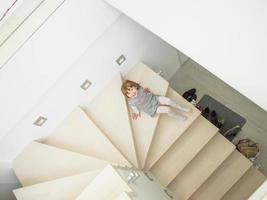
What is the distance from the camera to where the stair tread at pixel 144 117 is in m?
5.08

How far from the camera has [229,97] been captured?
19.6ft

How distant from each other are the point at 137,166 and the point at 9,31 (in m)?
2.29

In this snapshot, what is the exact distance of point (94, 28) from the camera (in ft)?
15.6

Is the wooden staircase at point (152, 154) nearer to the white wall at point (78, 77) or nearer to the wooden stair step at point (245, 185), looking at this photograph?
the wooden stair step at point (245, 185)

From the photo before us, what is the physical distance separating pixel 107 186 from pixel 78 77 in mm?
1762

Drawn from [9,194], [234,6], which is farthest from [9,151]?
[234,6]

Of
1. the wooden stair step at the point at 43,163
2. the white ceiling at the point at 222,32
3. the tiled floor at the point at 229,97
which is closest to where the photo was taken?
the white ceiling at the point at 222,32

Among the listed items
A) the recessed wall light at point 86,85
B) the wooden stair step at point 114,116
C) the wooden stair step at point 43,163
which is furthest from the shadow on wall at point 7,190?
the recessed wall light at point 86,85

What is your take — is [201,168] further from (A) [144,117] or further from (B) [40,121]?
(B) [40,121]

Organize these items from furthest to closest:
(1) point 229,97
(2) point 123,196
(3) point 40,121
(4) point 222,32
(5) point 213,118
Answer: (1) point 229,97 → (5) point 213,118 → (3) point 40,121 → (2) point 123,196 → (4) point 222,32

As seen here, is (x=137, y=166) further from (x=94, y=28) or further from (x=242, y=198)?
(x=94, y=28)

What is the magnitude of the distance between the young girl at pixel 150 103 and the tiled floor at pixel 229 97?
1.10 metres

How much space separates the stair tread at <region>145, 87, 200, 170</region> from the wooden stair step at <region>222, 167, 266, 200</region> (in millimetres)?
1032

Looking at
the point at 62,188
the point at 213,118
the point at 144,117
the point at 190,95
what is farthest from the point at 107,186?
the point at 190,95
